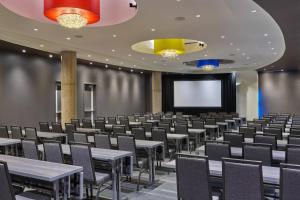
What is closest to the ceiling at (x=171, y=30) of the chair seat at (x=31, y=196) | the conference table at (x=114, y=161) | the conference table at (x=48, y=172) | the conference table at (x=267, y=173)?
the conference table at (x=267, y=173)

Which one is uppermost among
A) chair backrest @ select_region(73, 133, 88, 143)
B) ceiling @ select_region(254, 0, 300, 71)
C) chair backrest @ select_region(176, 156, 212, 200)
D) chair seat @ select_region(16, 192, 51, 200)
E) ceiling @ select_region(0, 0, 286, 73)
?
ceiling @ select_region(0, 0, 286, 73)

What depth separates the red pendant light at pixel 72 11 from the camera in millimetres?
5203

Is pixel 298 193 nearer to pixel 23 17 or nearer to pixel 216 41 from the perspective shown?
pixel 23 17

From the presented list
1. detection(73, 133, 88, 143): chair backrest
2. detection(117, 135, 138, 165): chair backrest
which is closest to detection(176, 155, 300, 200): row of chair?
detection(117, 135, 138, 165): chair backrest

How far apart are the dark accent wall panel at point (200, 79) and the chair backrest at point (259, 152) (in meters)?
20.4

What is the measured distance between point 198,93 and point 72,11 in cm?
2011

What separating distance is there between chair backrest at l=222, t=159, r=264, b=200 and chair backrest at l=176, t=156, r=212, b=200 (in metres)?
0.25

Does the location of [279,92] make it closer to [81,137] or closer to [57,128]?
[57,128]

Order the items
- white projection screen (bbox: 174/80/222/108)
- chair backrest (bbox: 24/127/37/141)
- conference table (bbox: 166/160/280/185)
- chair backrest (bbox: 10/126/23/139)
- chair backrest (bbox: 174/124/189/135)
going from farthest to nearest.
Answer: white projection screen (bbox: 174/80/222/108) < chair backrest (bbox: 174/124/189/135) < chair backrest (bbox: 10/126/23/139) < chair backrest (bbox: 24/127/37/141) < conference table (bbox: 166/160/280/185)

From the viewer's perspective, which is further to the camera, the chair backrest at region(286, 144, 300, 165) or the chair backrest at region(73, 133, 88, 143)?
the chair backrest at region(73, 133, 88, 143)

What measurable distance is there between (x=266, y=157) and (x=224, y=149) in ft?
2.03

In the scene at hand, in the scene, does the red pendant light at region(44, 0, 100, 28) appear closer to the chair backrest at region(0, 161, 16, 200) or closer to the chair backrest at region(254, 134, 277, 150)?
the chair backrest at region(0, 161, 16, 200)

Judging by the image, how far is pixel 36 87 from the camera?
13281 millimetres

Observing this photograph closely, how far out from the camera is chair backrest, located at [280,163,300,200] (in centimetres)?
264
